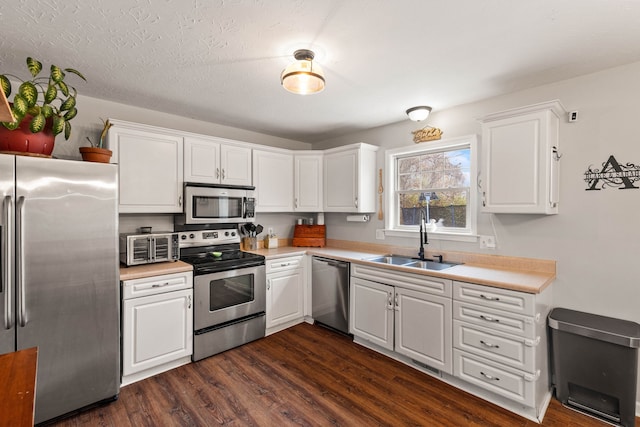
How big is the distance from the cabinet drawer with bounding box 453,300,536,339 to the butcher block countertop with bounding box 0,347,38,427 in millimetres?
2398

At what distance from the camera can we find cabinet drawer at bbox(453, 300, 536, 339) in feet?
6.68

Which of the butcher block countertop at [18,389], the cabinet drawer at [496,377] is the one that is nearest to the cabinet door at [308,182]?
the cabinet drawer at [496,377]

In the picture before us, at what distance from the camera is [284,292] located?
3441 millimetres

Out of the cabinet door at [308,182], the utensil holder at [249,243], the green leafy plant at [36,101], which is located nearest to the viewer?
the green leafy plant at [36,101]

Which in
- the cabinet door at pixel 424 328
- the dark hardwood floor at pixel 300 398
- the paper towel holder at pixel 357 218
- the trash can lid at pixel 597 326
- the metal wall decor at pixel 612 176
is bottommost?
the dark hardwood floor at pixel 300 398

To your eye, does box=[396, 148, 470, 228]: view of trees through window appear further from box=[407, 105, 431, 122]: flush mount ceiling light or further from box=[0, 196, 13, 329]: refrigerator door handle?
box=[0, 196, 13, 329]: refrigerator door handle

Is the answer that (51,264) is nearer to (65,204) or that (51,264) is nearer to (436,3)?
(65,204)

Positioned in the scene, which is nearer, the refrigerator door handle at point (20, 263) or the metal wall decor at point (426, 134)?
the refrigerator door handle at point (20, 263)

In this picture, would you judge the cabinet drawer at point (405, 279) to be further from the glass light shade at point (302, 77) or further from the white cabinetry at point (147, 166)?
the white cabinetry at point (147, 166)

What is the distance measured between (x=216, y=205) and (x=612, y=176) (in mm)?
3325

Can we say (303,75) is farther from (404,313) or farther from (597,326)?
(597,326)

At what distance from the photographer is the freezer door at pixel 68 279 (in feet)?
6.14

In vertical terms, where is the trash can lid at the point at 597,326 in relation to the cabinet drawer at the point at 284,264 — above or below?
below

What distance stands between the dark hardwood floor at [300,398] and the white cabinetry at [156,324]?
122mm
